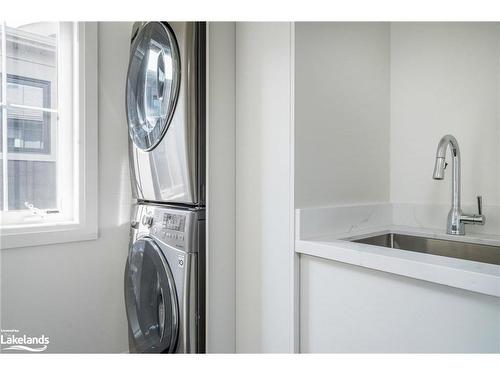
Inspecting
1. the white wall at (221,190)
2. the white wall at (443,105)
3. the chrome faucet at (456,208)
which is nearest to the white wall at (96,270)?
the white wall at (221,190)

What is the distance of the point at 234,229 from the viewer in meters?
1.27

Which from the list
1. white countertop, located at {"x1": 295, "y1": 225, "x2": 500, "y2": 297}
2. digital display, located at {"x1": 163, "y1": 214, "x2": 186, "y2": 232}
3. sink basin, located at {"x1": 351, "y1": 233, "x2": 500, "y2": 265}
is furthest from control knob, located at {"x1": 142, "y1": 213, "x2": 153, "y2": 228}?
sink basin, located at {"x1": 351, "y1": 233, "x2": 500, "y2": 265}

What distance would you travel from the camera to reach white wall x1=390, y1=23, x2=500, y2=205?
1.24 m

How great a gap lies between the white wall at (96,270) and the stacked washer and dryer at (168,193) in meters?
0.23

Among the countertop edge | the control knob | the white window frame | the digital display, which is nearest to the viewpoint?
the countertop edge

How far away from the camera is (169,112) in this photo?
1.21 m

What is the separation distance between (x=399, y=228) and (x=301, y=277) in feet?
1.86

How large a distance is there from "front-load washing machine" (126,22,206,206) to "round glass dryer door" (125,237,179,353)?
24 cm

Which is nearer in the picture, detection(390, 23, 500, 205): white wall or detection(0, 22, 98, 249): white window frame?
detection(390, 23, 500, 205): white wall

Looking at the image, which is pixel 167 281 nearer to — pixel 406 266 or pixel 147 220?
pixel 147 220

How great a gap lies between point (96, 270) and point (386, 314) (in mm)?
1361

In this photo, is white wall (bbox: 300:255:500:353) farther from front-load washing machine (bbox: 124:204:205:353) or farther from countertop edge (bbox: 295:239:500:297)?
front-load washing machine (bbox: 124:204:205:353)
